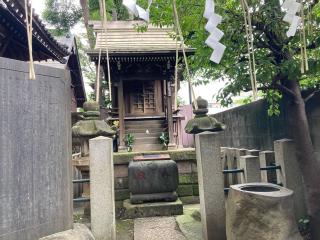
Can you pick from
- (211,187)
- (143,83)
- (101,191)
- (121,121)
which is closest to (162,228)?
(211,187)

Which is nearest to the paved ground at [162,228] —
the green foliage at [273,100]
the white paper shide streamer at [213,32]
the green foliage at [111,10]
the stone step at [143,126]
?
the green foliage at [273,100]

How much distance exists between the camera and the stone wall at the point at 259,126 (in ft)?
13.2

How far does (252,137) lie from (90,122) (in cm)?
390

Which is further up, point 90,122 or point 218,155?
point 90,122

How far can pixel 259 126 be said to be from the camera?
5.96 metres

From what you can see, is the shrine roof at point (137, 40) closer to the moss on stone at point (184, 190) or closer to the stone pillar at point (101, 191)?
the moss on stone at point (184, 190)

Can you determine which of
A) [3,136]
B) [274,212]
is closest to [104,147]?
[3,136]

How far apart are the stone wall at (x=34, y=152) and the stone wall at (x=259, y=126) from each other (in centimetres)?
342

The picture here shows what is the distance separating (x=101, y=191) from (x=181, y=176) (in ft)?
12.8

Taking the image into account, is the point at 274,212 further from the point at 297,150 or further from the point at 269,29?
the point at 269,29

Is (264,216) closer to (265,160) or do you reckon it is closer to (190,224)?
(265,160)

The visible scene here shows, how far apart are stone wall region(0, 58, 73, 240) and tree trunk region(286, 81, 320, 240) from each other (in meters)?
3.04

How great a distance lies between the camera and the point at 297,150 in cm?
388

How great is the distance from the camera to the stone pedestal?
117 inches
